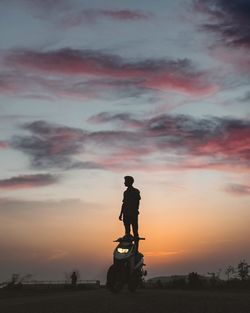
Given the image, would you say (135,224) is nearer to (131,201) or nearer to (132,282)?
(131,201)

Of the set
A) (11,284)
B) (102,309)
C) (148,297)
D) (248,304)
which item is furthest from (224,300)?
(11,284)

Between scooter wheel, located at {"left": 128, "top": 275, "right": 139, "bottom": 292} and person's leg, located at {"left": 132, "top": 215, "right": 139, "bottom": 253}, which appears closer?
scooter wheel, located at {"left": 128, "top": 275, "right": 139, "bottom": 292}

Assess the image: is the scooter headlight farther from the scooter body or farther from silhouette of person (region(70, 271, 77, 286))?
silhouette of person (region(70, 271, 77, 286))

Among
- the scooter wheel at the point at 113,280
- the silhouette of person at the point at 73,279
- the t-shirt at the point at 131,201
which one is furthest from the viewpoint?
the silhouette of person at the point at 73,279

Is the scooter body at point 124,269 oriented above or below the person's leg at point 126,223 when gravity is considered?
below

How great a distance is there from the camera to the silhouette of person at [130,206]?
61.5ft

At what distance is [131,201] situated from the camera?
61.5 ft

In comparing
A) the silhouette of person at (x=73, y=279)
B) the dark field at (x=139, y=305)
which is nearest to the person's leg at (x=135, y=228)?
the dark field at (x=139, y=305)

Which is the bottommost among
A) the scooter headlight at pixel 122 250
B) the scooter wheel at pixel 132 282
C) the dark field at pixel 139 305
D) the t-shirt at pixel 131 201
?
the dark field at pixel 139 305

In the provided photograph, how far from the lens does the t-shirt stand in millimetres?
18734

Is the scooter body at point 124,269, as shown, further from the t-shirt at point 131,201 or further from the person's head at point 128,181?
the person's head at point 128,181

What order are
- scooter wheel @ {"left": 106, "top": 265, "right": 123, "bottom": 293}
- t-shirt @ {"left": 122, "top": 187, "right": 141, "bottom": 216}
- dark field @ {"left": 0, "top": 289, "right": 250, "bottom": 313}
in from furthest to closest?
t-shirt @ {"left": 122, "top": 187, "right": 141, "bottom": 216}, scooter wheel @ {"left": 106, "top": 265, "right": 123, "bottom": 293}, dark field @ {"left": 0, "top": 289, "right": 250, "bottom": 313}

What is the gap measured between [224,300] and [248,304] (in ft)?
2.91

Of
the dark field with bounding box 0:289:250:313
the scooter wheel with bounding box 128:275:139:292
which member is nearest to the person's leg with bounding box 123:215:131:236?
the scooter wheel with bounding box 128:275:139:292
